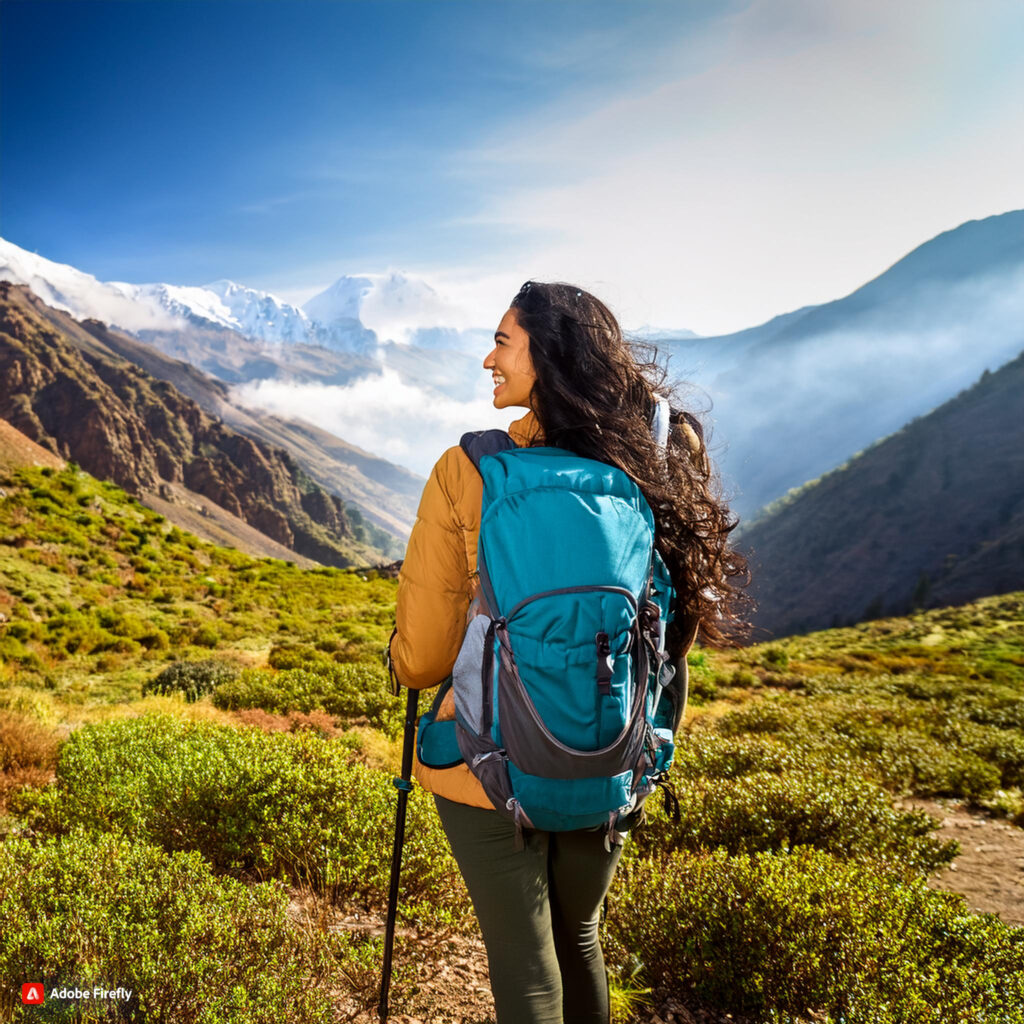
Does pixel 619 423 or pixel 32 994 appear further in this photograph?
pixel 32 994

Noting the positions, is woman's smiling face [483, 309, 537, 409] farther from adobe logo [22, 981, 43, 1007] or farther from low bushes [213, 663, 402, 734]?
low bushes [213, 663, 402, 734]

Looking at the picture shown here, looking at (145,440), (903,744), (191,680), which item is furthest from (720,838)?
(145,440)

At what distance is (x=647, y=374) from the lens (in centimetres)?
183

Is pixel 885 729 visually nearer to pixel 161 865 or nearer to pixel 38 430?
pixel 161 865

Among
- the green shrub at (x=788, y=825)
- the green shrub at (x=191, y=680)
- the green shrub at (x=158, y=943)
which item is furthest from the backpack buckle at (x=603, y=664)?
the green shrub at (x=191, y=680)

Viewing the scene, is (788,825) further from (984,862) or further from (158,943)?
(158,943)

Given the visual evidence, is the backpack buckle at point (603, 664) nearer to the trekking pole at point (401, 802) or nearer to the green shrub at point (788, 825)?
the trekking pole at point (401, 802)

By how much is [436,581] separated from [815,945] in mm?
2687

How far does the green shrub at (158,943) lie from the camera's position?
2.12m

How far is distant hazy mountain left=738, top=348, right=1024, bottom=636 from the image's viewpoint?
71.4 meters

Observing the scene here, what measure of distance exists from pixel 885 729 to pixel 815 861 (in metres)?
6.59

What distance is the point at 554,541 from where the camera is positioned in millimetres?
1299

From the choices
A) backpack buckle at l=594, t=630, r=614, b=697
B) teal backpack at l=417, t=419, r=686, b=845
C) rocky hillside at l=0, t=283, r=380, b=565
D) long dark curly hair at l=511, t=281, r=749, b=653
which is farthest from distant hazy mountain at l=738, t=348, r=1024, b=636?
rocky hillside at l=0, t=283, r=380, b=565

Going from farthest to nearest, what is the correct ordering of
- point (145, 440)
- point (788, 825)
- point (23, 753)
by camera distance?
1. point (145, 440)
2. point (23, 753)
3. point (788, 825)
